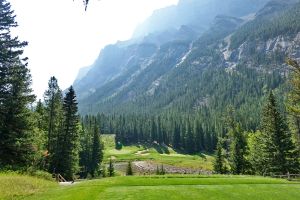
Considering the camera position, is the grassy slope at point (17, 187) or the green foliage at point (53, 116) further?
the green foliage at point (53, 116)

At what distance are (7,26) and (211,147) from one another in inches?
5738

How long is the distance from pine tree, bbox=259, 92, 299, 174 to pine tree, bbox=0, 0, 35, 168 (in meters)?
37.4

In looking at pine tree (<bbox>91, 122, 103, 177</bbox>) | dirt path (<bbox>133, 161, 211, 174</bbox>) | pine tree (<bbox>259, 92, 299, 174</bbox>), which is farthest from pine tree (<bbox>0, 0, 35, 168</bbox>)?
dirt path (<bbox>133, 161, 211, 174</bbox>)

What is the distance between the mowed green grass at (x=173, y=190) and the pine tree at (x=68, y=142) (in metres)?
28.6

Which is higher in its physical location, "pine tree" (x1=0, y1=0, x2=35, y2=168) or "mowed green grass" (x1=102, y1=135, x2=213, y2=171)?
"pine tree" (x1=0, y1=0, x2=35, y2=168)

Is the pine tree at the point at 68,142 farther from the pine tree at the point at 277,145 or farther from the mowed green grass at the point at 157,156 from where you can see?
the mowed green grass at the point at 157,156

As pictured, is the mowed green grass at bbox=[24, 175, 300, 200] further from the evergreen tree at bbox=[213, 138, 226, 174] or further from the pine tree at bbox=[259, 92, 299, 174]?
the evergreen tree at bbox=[213, 138, 226, 174]

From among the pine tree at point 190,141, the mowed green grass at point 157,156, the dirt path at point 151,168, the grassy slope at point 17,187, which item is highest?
the pine tree at point 190,141

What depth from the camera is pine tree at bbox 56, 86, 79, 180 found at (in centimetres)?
6512

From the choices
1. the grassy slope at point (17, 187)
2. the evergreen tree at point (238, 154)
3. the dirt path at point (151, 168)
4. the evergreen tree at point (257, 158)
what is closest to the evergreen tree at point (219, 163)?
the evergreen tree at point (238, 154)

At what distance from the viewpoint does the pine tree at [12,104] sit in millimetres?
47906

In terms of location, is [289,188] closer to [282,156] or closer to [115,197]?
[115,197]

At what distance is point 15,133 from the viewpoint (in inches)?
1900

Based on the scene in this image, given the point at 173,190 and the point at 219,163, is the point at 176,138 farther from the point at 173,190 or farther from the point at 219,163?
the point at 173,190
